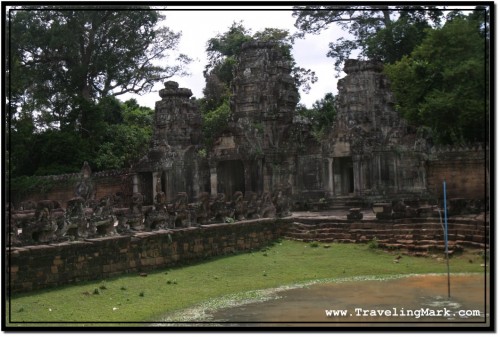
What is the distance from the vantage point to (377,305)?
34.9 ft

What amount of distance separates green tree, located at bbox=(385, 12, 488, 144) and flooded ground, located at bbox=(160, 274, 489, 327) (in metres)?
3.06

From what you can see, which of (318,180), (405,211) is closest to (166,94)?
(318,180)

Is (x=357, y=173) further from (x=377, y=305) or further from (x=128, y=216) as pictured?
(x=377, y=305)

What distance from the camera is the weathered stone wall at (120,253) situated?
41.3ft

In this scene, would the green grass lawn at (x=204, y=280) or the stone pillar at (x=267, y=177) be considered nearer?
the green grass lawn at (x=204, y=280)

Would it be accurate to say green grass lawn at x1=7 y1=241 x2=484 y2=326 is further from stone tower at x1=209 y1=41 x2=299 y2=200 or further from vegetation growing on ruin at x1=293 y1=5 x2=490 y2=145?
stone tower at x1=209 y1=41 x2=299 y2=200

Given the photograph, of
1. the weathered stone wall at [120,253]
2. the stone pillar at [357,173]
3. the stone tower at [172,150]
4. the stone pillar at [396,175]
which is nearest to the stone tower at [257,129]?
the stone tower at [172,150]

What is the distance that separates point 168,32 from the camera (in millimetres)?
41750

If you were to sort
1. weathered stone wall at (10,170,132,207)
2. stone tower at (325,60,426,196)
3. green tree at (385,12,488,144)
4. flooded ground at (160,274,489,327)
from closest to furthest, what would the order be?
1. flooded ground at (160,274,489,327)
2. green tree at (385,12,488,144)
3. stone tower at (325,60,426,196)
4. weathered stone wall at (10,170,132,207)

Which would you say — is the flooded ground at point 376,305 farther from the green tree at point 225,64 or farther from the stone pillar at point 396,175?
the green tree at point 225,64

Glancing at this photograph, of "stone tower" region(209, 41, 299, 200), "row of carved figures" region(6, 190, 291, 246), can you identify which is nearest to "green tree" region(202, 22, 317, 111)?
"stone tower" region(209, 41, 299, 200)

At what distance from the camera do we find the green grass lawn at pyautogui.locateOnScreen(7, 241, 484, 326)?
11023 millimetres

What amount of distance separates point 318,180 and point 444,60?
12.5 meters

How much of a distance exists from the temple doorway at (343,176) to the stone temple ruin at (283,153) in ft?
0.14
